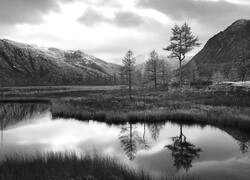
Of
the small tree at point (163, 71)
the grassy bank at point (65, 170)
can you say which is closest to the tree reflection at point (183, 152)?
the grassy bank at point (65, 170)

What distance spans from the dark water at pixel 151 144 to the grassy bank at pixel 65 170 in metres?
2.07

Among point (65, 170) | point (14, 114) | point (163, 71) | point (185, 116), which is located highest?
point (163, 71)

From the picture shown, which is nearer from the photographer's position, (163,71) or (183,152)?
(183,152)

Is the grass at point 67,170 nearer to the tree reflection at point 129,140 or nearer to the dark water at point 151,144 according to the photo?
the dark water at point 151,144

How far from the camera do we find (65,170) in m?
8.60

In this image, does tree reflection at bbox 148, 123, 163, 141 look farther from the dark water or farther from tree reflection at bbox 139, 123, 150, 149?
tree reflection at bbox 139, 123, 150, 149

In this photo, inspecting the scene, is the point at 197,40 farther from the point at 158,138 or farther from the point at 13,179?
the point at 13,179

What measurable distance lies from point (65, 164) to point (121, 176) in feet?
8.80

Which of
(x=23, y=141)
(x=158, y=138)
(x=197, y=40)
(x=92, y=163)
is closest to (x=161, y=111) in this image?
(x=158, y=138)

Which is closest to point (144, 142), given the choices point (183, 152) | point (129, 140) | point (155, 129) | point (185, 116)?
point (129, 140)

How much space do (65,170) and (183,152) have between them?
7472mm

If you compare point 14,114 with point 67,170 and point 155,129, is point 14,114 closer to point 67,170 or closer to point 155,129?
point 155,129

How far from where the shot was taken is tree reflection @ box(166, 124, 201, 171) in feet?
36.3

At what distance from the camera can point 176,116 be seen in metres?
22.3
